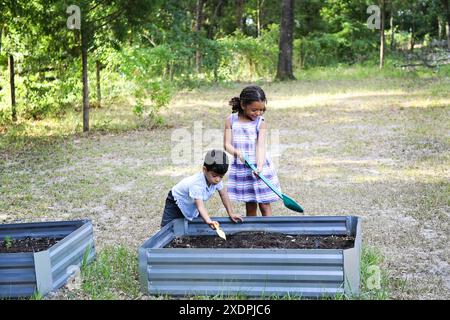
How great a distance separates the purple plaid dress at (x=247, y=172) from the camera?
15.9 ft

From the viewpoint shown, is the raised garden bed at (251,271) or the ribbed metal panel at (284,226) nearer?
the raised garden bed at (251,271)

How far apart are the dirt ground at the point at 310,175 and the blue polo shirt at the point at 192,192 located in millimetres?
595

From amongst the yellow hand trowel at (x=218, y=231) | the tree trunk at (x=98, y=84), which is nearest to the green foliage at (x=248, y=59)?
the tree trunk at (x=98, y=84)

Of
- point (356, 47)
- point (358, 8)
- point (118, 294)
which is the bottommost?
point (118, 294)

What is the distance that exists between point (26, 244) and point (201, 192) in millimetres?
1234

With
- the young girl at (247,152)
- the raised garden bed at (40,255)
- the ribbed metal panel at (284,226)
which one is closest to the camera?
the raised garden bed at (40,255)

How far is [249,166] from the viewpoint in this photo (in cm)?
477

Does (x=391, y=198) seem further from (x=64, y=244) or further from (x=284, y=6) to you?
(x=284, y=6)

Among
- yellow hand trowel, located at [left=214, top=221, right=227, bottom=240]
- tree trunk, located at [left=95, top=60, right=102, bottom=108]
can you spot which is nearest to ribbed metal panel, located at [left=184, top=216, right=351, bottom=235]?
yellow hand trowel, located at [left=214, top=221, right=227, bottom=240]

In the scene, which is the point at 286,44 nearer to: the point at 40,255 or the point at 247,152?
the point at 247,152

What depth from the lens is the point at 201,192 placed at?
4.22 metres

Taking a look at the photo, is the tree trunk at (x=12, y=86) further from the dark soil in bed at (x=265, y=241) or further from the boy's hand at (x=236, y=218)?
the boy's hand at (x=236, y=218)

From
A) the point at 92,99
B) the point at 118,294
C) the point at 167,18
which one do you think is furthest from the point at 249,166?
the point at 167,18
